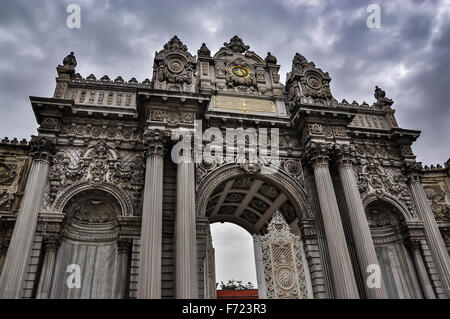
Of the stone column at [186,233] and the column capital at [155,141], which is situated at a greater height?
the column capital at [155,141]

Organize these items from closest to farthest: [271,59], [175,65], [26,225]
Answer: [26,225]
[175,65]
[271,59]

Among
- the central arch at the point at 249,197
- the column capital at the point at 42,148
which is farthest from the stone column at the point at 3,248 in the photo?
the central arch at the point at 249,197

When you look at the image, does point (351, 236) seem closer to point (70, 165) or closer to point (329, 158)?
point (329, 158)

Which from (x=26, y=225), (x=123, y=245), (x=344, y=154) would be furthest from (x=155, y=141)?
(x=344, y=154)

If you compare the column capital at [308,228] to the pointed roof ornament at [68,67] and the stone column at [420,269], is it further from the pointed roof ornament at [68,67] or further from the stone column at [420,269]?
the pointed roof ornament at [68,67]

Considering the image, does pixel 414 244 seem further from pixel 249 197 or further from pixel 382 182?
pixel 249 197

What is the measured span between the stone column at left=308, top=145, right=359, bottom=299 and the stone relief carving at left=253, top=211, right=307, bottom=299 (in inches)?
50.2

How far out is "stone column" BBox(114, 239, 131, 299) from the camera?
11.9 metres

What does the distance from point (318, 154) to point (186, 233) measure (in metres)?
7.09

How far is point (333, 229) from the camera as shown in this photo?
13.2 m

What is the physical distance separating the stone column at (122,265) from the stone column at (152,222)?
1550 millimetres

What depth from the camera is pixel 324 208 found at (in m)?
13.8

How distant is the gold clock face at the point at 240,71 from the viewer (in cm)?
1792

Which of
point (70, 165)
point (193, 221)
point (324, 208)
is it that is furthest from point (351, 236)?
point (70, 165)
